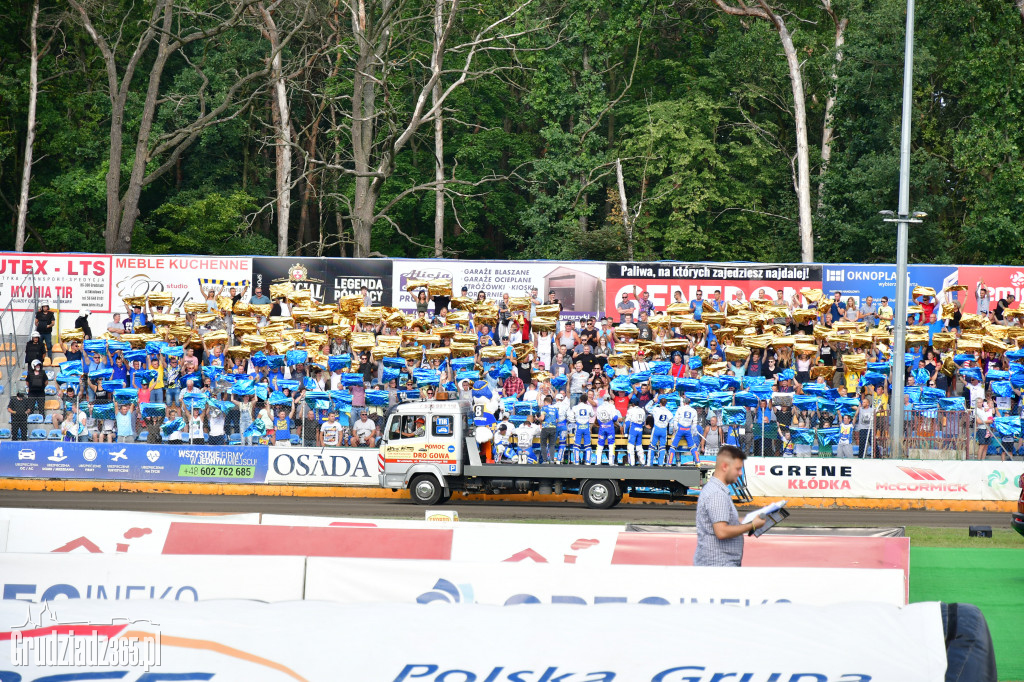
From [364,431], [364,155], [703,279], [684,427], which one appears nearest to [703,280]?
[703,279]

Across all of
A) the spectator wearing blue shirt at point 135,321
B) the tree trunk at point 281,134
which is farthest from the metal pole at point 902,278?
the tree trunk at point 281,134

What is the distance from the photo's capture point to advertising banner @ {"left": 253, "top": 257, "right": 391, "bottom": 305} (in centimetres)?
3412

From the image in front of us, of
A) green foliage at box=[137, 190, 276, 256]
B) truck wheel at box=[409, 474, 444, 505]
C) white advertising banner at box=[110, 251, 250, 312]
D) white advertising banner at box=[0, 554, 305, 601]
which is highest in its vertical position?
green foliage at box=[137, 190, 276, 256]

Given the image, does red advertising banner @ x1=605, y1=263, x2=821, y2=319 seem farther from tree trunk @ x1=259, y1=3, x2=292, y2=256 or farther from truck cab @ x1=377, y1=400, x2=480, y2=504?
tree trunk @ x1=259, y1=3, x2=292, y2=256

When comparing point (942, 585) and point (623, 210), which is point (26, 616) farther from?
point (623, 210)

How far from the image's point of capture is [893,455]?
2367 cm

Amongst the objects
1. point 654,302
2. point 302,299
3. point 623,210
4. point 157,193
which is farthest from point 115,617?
point 157,193

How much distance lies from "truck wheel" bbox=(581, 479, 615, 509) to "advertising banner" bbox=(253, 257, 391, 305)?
1381cm

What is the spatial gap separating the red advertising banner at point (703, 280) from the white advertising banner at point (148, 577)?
25563 millimetres

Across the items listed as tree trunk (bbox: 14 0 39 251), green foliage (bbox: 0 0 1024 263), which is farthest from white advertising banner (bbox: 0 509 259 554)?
tree trunk (bbox: 14 0 39 251)

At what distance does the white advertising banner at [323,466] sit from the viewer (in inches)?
992

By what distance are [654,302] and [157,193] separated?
31.1m

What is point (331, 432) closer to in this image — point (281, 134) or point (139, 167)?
point (281, 134)

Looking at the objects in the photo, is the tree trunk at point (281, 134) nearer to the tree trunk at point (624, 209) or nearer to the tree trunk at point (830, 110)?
the tree trunk at point (624, 209)
